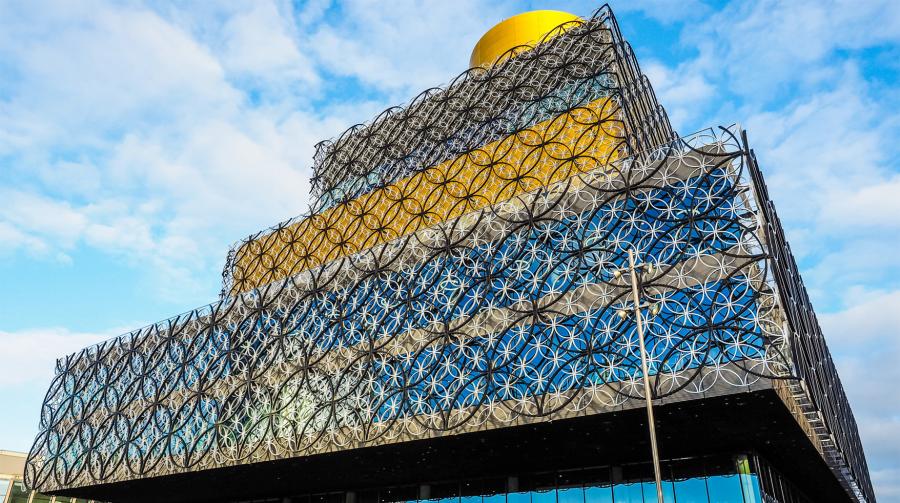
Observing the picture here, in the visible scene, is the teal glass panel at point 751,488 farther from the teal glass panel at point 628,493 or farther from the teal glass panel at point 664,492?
the teal glass panel at point 628,493

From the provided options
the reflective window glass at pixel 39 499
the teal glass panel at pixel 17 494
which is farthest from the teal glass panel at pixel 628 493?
the reflective window glass at pixel 39 499

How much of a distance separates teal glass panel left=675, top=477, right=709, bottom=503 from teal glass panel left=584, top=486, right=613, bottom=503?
110 inches

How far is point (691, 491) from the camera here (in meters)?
25.2

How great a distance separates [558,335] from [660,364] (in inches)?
151

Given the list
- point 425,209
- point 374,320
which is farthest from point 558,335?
point 425,209

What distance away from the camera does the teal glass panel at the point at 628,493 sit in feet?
86.7

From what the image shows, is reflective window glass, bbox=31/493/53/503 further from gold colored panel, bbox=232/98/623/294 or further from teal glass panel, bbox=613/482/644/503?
teal glass panel, bbox=613/482/644/503

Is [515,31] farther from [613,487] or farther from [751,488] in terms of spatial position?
[751,488]

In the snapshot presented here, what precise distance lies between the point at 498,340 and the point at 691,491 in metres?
9.11

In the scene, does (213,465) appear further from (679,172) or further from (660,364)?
(679,172)

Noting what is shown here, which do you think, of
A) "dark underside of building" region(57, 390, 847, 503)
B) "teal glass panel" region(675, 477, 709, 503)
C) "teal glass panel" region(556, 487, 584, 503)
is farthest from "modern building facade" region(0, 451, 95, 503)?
"teal glass panel" region(675, 477, 709, 503)

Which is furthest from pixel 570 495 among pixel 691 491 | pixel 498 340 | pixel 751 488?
pixel 498 340

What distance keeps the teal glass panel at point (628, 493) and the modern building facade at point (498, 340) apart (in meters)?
0.13

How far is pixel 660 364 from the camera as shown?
21359mm
